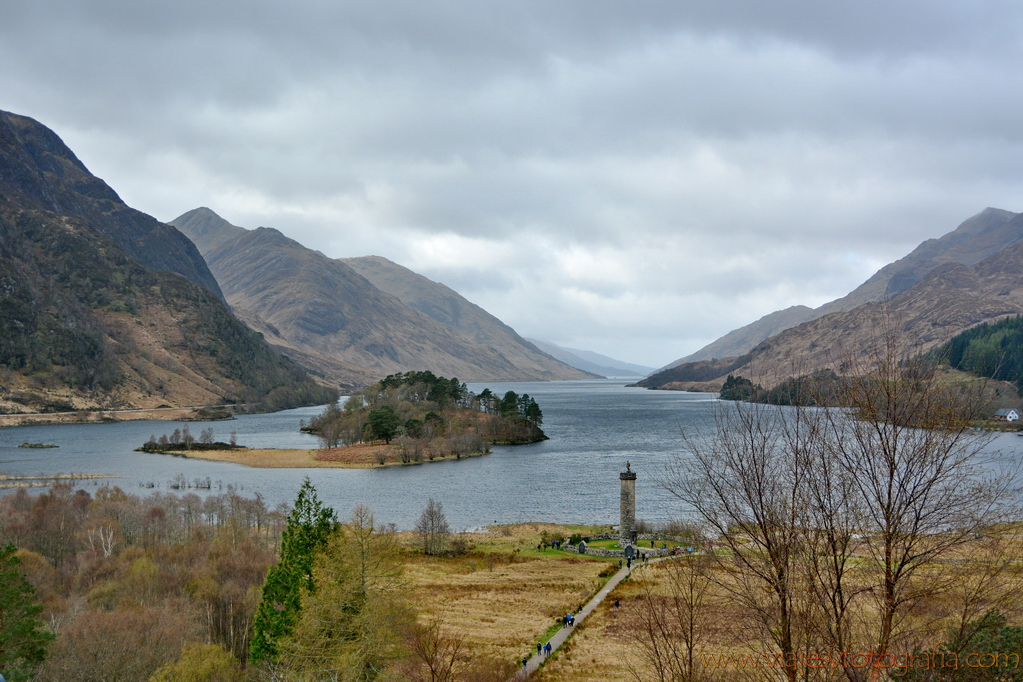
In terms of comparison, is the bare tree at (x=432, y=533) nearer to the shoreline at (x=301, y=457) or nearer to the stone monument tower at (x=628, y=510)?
the stone monument tower at (x=628, y=510)

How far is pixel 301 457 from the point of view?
142 meters

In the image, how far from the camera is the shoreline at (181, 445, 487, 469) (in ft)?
432

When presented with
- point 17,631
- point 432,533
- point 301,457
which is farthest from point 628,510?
point 301,457

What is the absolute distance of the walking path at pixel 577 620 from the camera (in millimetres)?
34312

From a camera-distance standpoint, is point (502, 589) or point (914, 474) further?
point (502, 589)

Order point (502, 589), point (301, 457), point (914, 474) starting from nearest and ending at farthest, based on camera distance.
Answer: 1. point (914, 474)
2. point (502, 589)
3. point (301, 457)

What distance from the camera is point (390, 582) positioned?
102 ft

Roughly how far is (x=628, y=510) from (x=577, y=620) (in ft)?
69.0

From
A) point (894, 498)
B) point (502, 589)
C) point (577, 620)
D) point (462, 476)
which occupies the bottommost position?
point (502, 589)

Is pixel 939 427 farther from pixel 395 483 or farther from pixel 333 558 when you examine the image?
pixel 395 483

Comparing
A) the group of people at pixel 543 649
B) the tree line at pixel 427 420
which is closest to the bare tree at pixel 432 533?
the group of people at pixel 543 649

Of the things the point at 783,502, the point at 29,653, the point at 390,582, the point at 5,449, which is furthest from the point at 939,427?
the point at 5,449

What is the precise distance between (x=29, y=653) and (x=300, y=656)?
14.9 m

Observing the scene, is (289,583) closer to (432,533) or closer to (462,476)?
(432,533)
